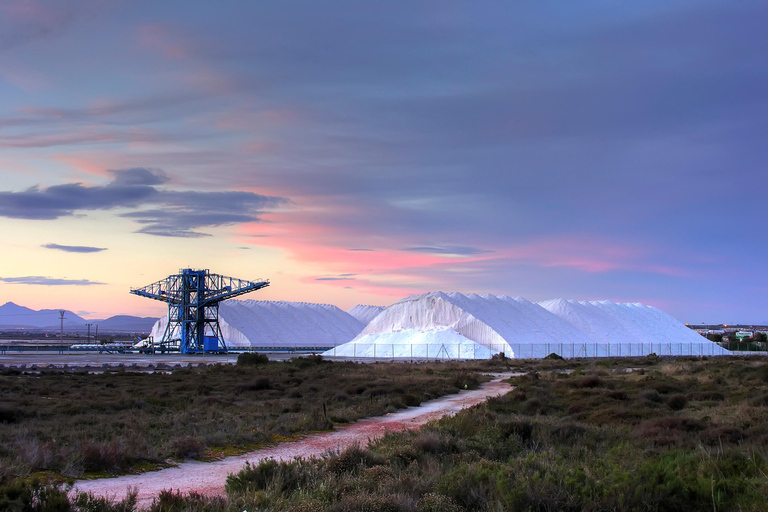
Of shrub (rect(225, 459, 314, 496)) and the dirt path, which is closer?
shrub (rect(225, 459, 314, 496))

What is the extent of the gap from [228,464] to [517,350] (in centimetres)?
5916

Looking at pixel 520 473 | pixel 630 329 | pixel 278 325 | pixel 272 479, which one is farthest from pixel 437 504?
pixel 278 325

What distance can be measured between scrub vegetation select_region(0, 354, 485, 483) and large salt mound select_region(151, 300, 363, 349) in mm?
70049

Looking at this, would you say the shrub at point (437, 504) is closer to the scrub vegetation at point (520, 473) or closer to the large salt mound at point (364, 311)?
the scrub vegetation at point (520, 473)

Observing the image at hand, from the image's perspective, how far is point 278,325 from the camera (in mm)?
112312

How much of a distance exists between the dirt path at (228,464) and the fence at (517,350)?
154ft

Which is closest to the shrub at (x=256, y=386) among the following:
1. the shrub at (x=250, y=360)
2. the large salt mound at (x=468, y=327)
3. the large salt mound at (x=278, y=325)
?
the shrub at (x=250, y=360)

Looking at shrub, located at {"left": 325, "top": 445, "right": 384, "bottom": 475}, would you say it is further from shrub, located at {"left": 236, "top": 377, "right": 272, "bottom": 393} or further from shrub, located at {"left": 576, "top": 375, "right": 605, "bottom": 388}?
shrub, located at {"left": 576, "top": 375, "right": 605, "bottom": 388}

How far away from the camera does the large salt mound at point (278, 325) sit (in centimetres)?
10288

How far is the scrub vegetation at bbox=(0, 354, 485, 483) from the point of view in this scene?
10.7 metres

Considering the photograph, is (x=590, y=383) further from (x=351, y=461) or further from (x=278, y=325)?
(x=278, y=325)

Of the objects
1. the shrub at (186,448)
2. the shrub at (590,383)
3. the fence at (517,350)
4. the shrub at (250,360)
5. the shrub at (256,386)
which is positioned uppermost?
the shrub at (186,448)

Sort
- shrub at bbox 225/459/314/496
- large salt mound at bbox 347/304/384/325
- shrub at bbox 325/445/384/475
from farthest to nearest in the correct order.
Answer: large salt mound at bbox 347/304/384/325 → shrub at bbox 325/445/384/475 → shrub at bbox 225/459/314/496

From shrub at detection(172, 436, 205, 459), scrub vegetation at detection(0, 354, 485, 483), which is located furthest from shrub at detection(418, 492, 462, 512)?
shrub at detection(172, 436, 205, 459)
